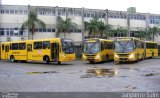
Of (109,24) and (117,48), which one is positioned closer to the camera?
(117,48)

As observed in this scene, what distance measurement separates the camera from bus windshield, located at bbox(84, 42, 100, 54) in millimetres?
34797

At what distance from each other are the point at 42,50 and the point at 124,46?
845 cm

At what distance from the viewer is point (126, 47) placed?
33.1 meters

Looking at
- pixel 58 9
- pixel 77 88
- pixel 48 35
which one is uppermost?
pixel 58 9

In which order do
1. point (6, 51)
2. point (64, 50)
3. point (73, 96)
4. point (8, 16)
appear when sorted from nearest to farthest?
point (73, 96) → point (64, 50) → point (6, 51) → point (8, 16)

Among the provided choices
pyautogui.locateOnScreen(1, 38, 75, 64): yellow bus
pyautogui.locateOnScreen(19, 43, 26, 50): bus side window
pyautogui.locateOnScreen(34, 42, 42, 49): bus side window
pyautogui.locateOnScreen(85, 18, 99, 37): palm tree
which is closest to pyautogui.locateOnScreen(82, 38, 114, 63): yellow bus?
pyautogui.locateOnScreen(1, 38, 75, 64): yellow bus

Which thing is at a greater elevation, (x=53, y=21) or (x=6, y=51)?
(x=53, y=21)

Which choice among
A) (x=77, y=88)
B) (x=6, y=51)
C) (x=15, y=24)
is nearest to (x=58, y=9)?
(x=15, y=24)

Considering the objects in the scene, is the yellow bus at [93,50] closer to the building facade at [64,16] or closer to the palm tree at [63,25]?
the palm tree at [63,25]

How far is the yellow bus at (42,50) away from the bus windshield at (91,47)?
79.4 inches

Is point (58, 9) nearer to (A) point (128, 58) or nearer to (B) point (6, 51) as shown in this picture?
(B) point (6, 51)

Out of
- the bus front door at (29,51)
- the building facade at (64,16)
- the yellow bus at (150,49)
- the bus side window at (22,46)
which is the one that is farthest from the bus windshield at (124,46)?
the building facade at (64,16)

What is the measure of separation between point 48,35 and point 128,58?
2473cm

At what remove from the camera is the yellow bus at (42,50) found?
32725mm
